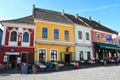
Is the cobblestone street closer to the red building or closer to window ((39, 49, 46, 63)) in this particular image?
the red building

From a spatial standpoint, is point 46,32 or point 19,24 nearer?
point 19,24

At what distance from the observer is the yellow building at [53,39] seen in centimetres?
2117

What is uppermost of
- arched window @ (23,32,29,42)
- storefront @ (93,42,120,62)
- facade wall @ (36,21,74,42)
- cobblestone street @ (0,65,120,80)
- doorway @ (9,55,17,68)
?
facade wall @ (36,21,74,42)

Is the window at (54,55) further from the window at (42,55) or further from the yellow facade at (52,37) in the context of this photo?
the window at (42,55)

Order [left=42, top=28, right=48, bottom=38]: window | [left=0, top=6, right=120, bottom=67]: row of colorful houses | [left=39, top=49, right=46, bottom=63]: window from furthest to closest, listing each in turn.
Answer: [left=42, top=28, right=48, bottom=38]: window, [left=39, top=49, right=46, bottom=63]: window, [left=0, top=6, right=120, bottom=67]: row of colorful houses

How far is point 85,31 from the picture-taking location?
26266mm

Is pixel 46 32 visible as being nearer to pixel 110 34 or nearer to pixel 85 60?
pixel 85 60

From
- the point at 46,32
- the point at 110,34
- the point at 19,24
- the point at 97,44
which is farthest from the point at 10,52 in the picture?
the point at 110,34

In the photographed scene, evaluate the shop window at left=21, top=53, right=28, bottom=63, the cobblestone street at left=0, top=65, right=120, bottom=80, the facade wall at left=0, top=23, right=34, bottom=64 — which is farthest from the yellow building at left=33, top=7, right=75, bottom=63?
the cobblestone street at left=0, top=65, right=120, bottom=80

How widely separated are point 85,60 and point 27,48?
390 inches

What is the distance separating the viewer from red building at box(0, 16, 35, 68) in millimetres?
19080

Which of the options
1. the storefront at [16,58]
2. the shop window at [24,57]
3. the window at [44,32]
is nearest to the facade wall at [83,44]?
the window at [44,32]

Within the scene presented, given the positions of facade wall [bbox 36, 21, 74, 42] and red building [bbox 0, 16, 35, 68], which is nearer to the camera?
red building [bbox 0, 16, 35, 68]

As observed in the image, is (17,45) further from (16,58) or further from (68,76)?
(68,76)
